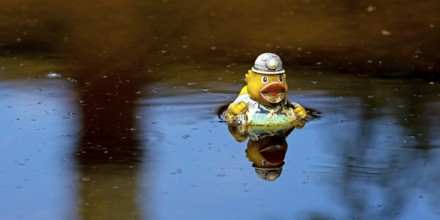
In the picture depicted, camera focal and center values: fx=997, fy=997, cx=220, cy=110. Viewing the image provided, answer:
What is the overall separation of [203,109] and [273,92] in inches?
32.7

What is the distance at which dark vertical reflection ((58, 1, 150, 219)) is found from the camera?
5801 millimetres

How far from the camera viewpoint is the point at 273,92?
6926mm

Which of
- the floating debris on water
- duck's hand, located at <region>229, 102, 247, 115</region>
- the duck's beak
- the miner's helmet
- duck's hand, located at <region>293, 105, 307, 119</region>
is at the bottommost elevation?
duck's hand, located at <region>293, 105, 307, 119</region>

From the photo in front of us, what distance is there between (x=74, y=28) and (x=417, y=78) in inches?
136

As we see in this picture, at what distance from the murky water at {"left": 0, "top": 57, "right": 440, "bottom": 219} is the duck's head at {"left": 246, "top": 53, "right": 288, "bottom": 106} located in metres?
0.32

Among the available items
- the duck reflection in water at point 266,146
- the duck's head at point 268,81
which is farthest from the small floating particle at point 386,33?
the duck's head at point 268,81

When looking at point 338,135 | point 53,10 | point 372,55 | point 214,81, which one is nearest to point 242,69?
point 214,81

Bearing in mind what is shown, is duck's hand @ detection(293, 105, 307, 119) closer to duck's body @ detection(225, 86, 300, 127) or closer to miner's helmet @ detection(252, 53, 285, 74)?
duck's body @ detection(225, 86, 300, 127)

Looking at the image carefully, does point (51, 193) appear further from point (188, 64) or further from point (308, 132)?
point (188, 64)

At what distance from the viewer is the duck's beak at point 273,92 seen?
272 inches

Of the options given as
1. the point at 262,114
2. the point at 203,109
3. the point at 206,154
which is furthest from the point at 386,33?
the point at 206,154

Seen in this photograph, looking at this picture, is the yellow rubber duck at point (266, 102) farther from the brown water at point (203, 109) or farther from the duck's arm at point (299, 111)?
the brown water at point (203, 109)

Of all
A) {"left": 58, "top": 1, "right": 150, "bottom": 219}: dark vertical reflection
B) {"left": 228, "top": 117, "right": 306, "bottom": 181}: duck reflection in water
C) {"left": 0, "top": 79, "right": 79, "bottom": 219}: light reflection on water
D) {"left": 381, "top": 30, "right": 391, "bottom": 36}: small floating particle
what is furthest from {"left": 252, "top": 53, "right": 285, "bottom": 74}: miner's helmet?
{"left": 381, "top": 30, "right": 391, "bottom": 36}: small floating particle

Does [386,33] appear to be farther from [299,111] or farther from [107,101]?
[107,101]
